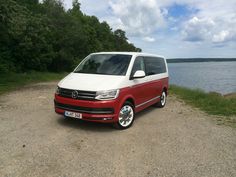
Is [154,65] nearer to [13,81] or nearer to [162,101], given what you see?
[162,101]

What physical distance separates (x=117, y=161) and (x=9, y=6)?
12.9 m

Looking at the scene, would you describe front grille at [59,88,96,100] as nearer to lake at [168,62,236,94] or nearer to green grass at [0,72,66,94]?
green grass at [0,72,66,94]

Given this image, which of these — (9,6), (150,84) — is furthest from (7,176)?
(9,6)

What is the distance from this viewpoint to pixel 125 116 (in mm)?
6828

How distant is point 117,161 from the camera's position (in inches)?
189

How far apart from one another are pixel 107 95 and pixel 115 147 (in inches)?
50.6

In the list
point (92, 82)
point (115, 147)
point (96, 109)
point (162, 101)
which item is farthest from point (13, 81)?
point (115, 147)

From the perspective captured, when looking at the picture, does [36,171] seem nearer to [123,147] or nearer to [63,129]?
[123,147]

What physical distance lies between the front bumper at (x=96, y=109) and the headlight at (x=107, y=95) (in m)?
0.10

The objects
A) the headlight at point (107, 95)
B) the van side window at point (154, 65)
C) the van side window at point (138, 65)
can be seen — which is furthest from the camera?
the van side window at point (154, 65)

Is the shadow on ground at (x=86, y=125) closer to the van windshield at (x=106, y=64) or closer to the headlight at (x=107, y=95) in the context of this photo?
the headlight at (x=107, y=95)

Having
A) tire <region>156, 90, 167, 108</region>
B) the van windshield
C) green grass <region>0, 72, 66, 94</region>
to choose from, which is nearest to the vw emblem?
the van windshield

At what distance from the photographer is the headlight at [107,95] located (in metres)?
6.08

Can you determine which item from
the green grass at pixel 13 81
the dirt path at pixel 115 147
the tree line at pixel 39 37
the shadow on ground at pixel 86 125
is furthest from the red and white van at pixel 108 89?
the tree line at pixel 39 37
